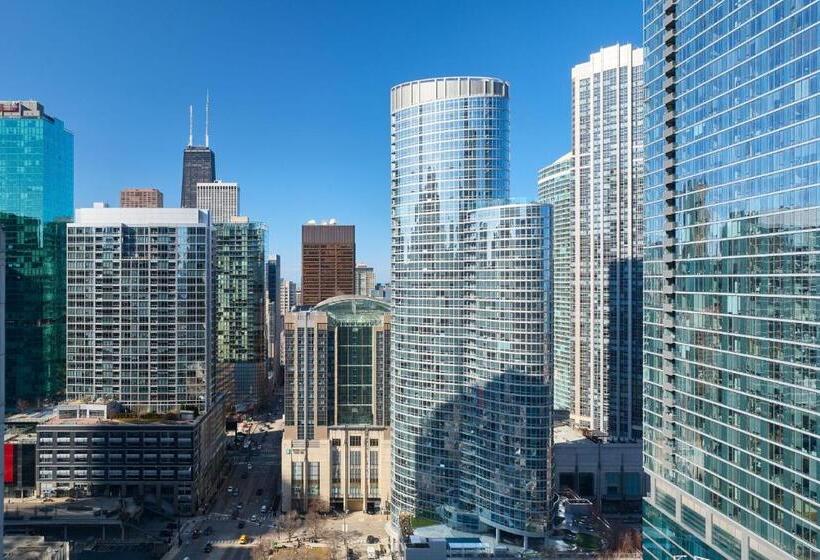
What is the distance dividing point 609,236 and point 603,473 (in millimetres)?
46567

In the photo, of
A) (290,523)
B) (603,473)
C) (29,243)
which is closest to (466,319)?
(290,523)

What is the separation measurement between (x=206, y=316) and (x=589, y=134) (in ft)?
268

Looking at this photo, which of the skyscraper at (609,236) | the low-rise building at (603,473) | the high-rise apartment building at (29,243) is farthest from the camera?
the high-rise apartment building at (29,243)

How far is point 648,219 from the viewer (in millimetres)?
65188

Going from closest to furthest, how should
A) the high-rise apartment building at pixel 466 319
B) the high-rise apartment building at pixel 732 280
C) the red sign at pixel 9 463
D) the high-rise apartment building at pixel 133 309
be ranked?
the high-rise apartment building at pixel 732 280 < the high-rise apartment building at pixel 466 319 < the red sign at pixel 9 463 < the high-rise apartment building at pixel 133 309

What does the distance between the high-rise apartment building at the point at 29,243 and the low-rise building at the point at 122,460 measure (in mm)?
59620

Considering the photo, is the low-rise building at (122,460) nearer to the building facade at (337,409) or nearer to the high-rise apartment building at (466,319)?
the building facade at (337,409)

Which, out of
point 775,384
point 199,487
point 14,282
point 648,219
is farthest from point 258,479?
point 775,384

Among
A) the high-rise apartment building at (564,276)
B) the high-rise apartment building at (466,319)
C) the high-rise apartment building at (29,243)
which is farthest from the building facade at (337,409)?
the high-rise apartment building at (29,243)

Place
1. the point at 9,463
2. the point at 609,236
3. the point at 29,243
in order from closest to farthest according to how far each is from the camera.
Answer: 1. the point at 9,463
2. the point at 609,236
3. the point at 29,243

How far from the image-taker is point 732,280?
174 feet

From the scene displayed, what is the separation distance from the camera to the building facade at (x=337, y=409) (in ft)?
353

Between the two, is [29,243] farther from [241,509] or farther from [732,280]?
[732,280]

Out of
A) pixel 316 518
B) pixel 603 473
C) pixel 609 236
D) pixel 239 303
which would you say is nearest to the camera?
pixel 316 518
